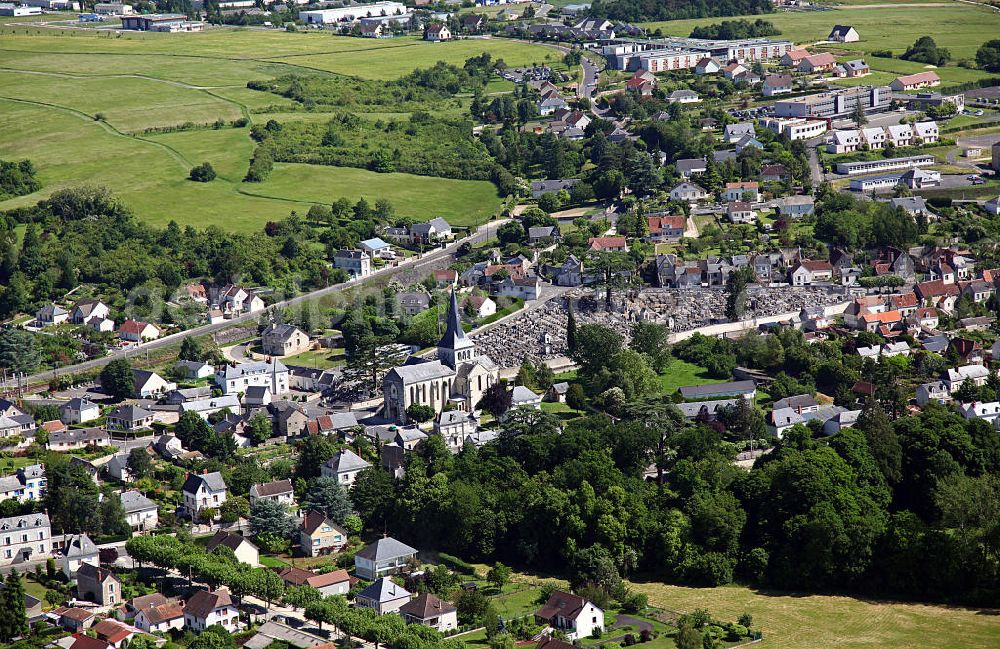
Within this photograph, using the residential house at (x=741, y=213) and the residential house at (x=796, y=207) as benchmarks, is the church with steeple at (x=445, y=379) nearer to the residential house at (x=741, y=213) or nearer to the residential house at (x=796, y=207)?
the residential house at (x=741, y=213)

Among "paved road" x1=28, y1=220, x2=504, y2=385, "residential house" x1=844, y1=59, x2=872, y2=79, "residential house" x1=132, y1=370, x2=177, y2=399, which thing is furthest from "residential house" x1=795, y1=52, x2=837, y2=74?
"residential house" x1=132, y1=370, x2=177, y2=399

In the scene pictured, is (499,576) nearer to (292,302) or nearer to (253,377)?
(253,377)

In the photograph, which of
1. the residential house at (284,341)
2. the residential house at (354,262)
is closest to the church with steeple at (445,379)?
the residential house at (284,341)

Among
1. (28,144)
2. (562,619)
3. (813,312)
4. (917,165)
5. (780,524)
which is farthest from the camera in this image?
(28,144)

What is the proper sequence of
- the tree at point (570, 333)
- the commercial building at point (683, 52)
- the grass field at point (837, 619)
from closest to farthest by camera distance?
1. the grass field at point (837, 619)
2. the tree at point (570, 333)
3. the commercial building at point (683, 52)

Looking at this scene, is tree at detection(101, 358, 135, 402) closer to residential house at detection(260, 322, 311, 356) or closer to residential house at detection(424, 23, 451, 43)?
residential house at detection(260, 322, 311, 356)

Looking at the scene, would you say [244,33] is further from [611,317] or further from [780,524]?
[780,524]

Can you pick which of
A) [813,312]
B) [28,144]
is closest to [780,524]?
[813,312]
